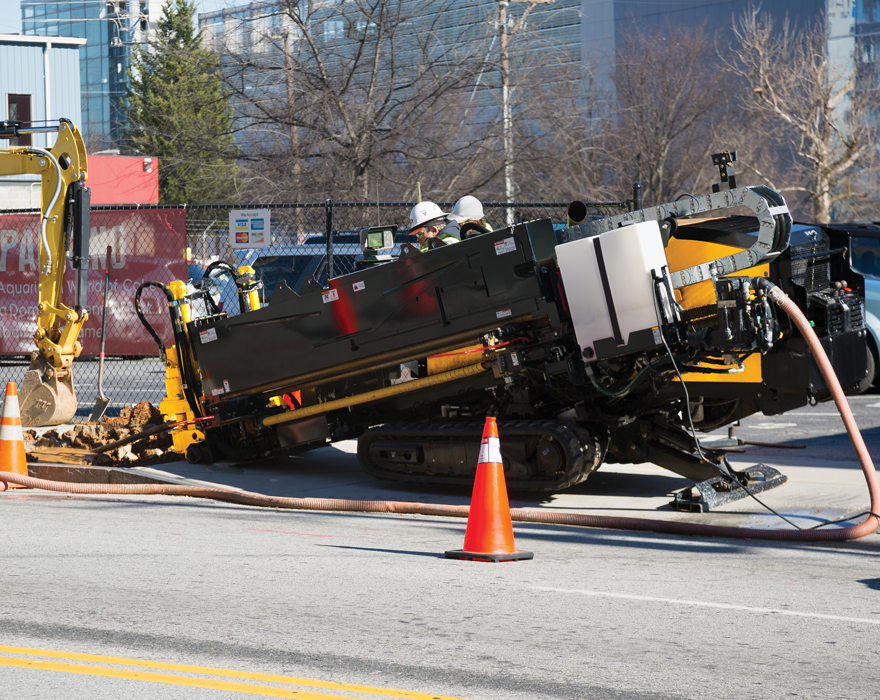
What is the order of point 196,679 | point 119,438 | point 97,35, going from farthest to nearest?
point 97,35 → point 119,438 → point 196,679

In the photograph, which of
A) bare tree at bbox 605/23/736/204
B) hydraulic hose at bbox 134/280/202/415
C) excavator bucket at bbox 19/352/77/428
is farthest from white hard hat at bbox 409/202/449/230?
bare tree at bbox 605/23/736/204

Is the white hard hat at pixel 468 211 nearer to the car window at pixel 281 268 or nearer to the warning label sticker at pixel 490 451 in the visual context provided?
the warning label sticker at pixel 490 451

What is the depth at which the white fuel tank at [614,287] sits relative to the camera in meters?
7.74

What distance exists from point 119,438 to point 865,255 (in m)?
10.1

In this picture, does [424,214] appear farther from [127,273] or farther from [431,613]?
[127,273]

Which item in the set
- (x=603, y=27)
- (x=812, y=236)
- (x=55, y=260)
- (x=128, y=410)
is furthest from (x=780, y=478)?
(x=603, y=27)

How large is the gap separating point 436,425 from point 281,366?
1477 millimetres

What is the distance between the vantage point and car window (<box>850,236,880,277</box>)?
15.0 meters

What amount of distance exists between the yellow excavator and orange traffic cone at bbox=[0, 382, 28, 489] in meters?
2.73

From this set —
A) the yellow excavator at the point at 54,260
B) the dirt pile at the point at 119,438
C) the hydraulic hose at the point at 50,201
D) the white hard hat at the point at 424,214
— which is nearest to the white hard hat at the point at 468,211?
the white hard hat at the point at 424,214

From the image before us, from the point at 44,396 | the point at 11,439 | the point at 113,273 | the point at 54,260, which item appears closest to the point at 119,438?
the point at 11,439

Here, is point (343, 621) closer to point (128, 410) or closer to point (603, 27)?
point (128, 410)

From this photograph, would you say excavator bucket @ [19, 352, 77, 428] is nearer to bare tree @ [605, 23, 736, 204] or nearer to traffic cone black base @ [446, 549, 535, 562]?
traffic cone black base @ [446, 549, 535, 562]

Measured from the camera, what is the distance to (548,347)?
329 inches
